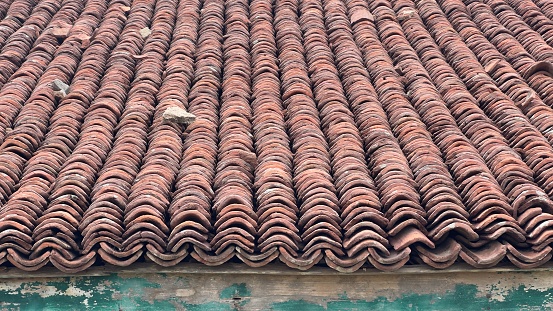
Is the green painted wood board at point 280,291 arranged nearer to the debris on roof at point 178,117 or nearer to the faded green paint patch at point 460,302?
the faded green paint patch at point 460,302

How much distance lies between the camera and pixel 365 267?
16.6 feet

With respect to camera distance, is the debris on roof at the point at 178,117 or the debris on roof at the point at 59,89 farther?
the debris on roof at the point at 59,89

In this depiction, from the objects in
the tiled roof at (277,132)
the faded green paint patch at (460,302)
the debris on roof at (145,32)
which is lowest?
the faded green paint patch at (460,302)

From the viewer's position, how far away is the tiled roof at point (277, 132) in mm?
4879

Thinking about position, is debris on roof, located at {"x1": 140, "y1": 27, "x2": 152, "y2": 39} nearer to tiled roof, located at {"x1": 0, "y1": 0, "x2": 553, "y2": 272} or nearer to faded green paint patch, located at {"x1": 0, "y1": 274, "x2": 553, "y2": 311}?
tiled roof, located at {"x1": 0, "y1": 0, "x2": 553, "y2": 272}

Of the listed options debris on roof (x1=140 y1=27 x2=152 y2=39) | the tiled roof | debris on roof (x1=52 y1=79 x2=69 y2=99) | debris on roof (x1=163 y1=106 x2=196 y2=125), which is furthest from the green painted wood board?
debris on roof (x1=140 y1=27 x2=152 y2=39)

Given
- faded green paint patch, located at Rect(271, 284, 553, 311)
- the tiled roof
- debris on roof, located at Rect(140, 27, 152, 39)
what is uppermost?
debris on roof, located at Rect(140, 27, 152, 39)

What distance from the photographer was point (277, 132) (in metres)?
6.05

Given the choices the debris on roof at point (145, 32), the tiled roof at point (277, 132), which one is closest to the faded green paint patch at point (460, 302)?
the tiled roof at point (277, 132)

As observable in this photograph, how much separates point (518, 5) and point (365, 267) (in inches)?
179

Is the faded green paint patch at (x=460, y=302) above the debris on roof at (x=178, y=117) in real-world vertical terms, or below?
below

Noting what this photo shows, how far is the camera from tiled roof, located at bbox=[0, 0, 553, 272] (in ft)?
16.0

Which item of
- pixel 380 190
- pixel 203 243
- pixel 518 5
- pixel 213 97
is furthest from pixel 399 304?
pixel 518 5

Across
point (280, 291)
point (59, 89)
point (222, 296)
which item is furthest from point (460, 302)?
point (59, 89)
